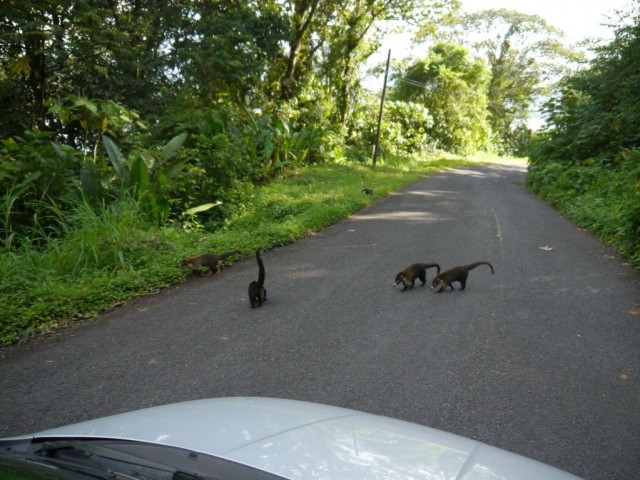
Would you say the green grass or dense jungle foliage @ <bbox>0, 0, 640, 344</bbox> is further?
the green grass

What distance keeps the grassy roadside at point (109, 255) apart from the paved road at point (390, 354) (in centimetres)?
35

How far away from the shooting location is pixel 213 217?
11031 mm

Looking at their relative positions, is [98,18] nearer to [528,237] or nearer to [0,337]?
[0,337]

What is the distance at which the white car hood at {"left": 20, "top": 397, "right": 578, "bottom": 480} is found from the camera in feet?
4.98

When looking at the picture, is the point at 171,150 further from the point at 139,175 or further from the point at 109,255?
the point at 109,255

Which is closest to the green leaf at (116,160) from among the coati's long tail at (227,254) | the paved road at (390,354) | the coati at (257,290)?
the coati's long tail at (227,254)

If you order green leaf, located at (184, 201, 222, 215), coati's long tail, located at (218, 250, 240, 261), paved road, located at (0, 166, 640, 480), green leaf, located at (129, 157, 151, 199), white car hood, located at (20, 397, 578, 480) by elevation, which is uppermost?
green leaf, located at (129, 157, 151, 199)

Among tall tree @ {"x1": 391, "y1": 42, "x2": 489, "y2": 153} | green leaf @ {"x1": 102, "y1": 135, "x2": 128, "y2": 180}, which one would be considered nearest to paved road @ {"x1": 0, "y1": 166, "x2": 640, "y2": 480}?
green leaf @ {"x1": 102, "y1": 135, "x2": 128, "y2": 180}

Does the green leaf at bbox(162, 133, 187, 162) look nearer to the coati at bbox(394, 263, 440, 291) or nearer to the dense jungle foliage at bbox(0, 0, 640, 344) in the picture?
the dense jungle foliage at bbox(0, 0, 640, 344)

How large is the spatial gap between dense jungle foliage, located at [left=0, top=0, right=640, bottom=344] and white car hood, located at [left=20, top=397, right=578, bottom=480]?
386 cm

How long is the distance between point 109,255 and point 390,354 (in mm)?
4340

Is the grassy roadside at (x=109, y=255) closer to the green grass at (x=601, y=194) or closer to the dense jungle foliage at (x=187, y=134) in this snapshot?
the dense jungle foliage at (x=187, y=134)

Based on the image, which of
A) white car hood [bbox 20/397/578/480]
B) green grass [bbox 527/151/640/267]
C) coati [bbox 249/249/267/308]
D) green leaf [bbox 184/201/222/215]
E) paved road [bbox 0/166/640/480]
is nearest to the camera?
white car hood [bbox 20/397/578/480]

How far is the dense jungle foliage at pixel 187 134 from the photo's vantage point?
7.28m
